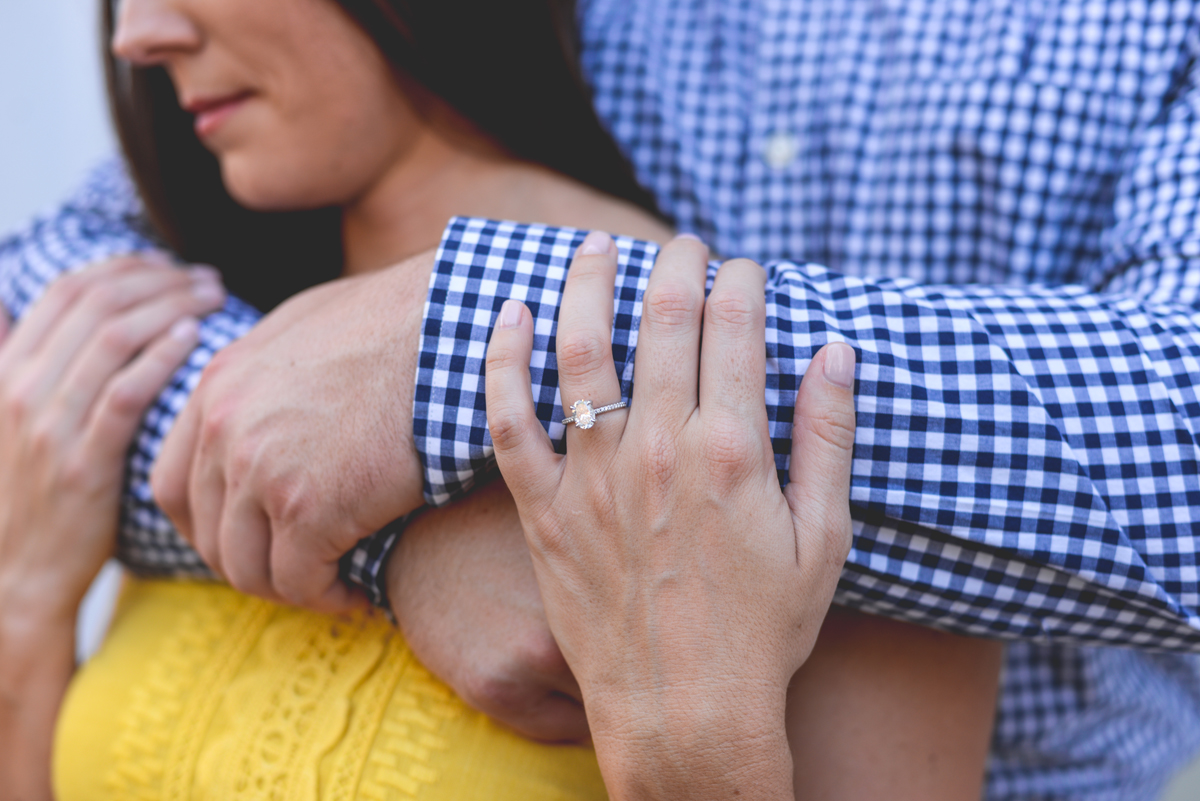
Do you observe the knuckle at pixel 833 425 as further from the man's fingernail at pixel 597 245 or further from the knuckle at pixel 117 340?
the knuckle at pixel 117 340

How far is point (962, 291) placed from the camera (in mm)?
634

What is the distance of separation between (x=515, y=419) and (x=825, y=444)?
0.20 meters

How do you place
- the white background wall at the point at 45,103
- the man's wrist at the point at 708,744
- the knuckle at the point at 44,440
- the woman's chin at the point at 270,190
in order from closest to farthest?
1. the man's wrist at the point at 708,744
2. the knuckle at the point at 44,440
3. the woman's chin at the point at 270,190
4. the white background wall at the point at 45,103

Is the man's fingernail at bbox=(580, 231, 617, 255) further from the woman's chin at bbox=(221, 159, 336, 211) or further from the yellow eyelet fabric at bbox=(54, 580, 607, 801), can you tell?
the woman's chin at bbox=(221, 159, 336, 211)

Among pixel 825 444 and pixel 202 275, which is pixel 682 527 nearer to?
pixel 825 444

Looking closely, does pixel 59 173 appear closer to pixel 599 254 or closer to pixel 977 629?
pixel 599 254

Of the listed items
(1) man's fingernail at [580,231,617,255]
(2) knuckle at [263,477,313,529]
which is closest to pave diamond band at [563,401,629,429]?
(1) man's fingernail at [580,231,617,255]

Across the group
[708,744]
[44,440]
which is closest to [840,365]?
[708,744]

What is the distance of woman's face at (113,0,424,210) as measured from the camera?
0.85 m

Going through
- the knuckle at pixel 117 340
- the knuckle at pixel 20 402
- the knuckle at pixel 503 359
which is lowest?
the knuckle at pixel 20 402

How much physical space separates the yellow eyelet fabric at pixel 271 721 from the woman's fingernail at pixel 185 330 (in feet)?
0.84

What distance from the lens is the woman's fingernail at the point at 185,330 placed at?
0.84 m

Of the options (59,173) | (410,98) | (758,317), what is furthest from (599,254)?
(59,173)

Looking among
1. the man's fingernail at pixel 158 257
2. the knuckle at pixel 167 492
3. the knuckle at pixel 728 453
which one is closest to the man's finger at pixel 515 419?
the knuckle at pixel 728 453
